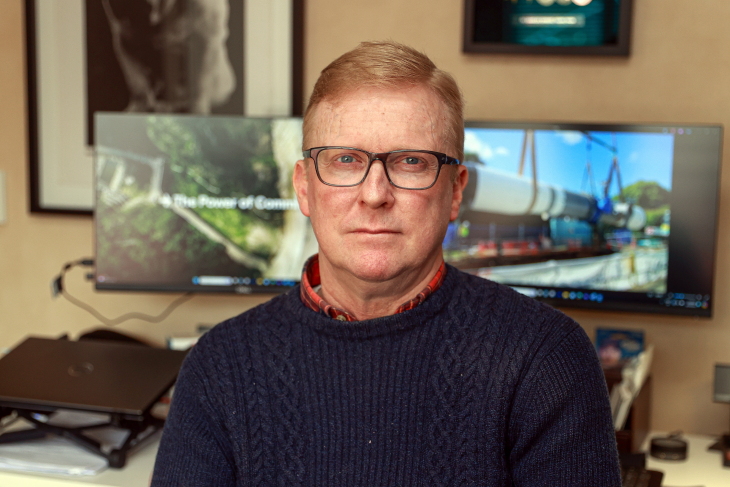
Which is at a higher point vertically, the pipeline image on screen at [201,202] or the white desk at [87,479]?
the pipeline image on screen at [201,202]

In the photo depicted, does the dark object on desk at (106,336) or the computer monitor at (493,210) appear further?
the dark object on desk at (106,336)

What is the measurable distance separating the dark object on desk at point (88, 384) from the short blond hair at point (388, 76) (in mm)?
804

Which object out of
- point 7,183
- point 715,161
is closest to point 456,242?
point 715,161

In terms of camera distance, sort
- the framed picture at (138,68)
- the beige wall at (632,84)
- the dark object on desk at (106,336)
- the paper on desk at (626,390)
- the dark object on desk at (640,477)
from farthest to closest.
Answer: the dark object on desk at (106,336) → the framed picture at (138,68) → the beige wall at (632,84) → the paper on desk at (626,390) → the dark object on desk at (640,477)

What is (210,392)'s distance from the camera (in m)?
1.01

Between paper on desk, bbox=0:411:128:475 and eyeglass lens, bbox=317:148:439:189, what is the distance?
0.85 meters

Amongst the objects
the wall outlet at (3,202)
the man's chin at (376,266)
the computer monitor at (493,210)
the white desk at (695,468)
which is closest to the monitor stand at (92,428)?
the computer monitor at (493,210)

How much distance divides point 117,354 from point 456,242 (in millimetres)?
814

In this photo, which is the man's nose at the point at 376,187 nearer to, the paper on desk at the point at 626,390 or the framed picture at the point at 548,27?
the paper on desk at the point at 626,390

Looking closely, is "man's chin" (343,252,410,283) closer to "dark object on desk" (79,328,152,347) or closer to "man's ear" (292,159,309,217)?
"man's ear" (292,159,309,217)

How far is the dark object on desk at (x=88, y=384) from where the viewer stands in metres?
1.45

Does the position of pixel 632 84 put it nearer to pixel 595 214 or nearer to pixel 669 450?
pixel 595 214

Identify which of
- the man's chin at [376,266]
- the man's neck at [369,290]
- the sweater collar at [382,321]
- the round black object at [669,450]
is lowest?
the round black object at [669,450]

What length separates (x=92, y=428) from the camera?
152cm
